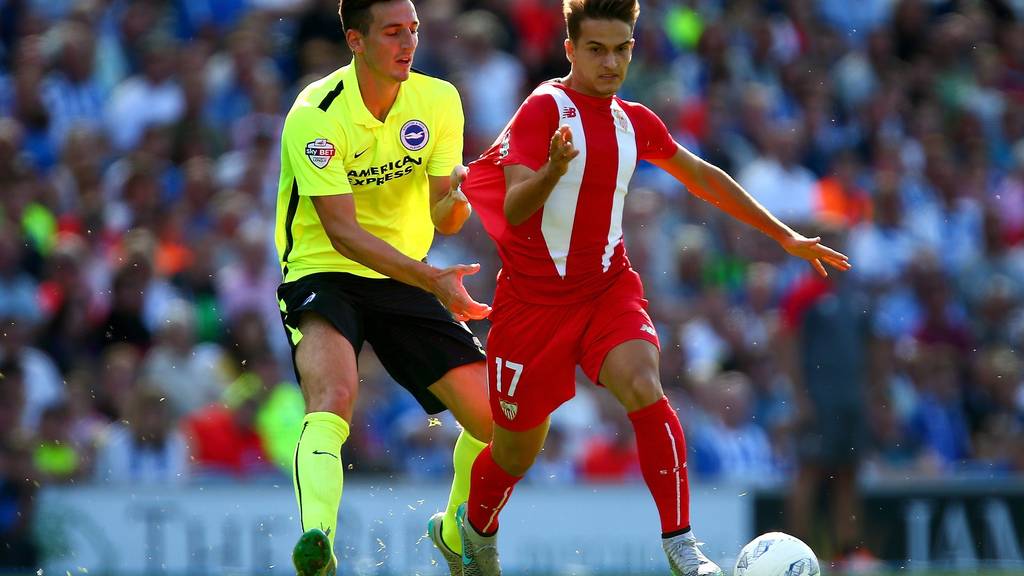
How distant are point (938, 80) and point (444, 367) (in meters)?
10.6

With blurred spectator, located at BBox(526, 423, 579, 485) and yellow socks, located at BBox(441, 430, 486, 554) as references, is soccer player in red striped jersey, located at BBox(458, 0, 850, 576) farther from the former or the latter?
blurred spectator, located at BBox(526, 423, 579, 485)

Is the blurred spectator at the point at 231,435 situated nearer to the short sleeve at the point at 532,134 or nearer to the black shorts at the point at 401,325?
the black shorts at the point at 401,325

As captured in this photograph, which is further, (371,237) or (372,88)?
(372,88)

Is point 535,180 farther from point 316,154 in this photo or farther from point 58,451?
point 58,451

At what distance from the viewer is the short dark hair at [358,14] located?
269 inches

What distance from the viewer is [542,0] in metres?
14.9

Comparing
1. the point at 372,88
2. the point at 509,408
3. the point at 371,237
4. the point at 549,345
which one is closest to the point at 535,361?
the point at 549,345

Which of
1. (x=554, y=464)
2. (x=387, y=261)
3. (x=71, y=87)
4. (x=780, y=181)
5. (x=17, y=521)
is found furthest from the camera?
(x=780, y=181)

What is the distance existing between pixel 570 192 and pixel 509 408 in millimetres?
925

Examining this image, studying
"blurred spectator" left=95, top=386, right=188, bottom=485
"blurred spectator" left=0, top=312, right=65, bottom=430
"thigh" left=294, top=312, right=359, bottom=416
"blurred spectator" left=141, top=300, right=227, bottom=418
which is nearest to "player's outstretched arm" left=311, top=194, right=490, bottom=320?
"thigh" left=294, top=312, right=359, bottom=416

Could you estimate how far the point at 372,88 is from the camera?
6934 mm

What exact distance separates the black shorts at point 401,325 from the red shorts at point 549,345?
1.50ft

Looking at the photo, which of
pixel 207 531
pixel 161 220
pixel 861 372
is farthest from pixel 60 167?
pixel 861 372

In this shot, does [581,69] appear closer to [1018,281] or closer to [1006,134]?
[1018,281]
